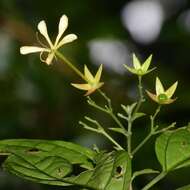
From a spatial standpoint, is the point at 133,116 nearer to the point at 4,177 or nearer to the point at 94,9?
the point at 4,177

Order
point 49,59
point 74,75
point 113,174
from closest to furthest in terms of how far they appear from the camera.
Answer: point 113,174 → point 49,59 → point 74,75

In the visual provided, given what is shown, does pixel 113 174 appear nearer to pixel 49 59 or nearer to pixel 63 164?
pixel 63 164

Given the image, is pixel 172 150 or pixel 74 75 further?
pixel 74 75

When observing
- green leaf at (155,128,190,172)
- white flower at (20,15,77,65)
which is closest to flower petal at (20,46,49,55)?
white flower at (20,15,77,65)

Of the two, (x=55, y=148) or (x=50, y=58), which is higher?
(x=50, y=58)

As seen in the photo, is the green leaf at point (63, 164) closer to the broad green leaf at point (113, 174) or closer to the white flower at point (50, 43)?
the broad green leaf at point (113, 174)

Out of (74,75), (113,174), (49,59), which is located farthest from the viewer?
(74,75)

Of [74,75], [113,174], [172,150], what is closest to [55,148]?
[113,174]
